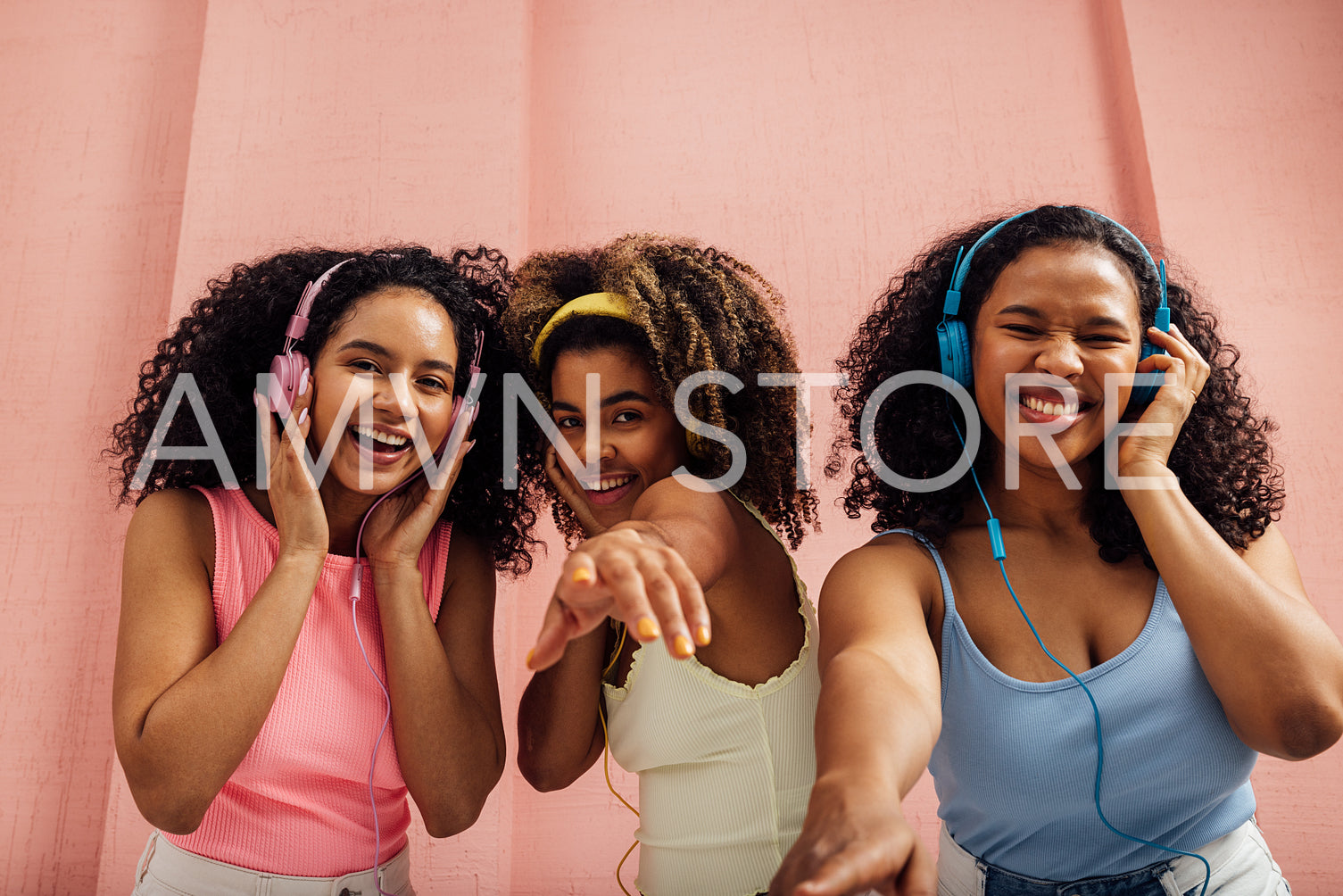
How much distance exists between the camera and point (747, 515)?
1170mm

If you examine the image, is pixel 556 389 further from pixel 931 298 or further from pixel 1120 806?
pixel 1120 806

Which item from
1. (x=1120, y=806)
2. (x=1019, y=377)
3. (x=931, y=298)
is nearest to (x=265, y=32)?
(x=931, y=298)

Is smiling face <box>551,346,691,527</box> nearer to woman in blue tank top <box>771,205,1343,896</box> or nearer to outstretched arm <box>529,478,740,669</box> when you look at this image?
woman in blue tank top <box>771,205,1343,896</box>

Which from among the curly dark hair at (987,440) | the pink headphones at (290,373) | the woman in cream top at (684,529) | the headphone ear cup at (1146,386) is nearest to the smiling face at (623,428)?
the woman in cream top at (684,529)

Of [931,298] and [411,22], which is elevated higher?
[411,22]

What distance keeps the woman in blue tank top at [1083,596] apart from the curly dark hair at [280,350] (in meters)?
0.68

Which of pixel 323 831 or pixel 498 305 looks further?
pixel 498 305

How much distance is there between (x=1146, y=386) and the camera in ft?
3.54

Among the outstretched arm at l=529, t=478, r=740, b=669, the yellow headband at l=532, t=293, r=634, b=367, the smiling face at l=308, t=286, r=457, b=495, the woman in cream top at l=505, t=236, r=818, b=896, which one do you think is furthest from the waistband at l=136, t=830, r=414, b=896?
the yellow headband at l=532, t=293, r=634, b=367

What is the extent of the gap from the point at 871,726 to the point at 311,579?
750 mm

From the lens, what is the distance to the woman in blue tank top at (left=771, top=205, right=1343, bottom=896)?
0.93m

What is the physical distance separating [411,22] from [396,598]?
160 cm

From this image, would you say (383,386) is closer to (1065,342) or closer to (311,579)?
(311,579)

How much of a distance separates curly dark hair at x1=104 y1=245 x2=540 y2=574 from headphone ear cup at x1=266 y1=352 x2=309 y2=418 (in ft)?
0.17
